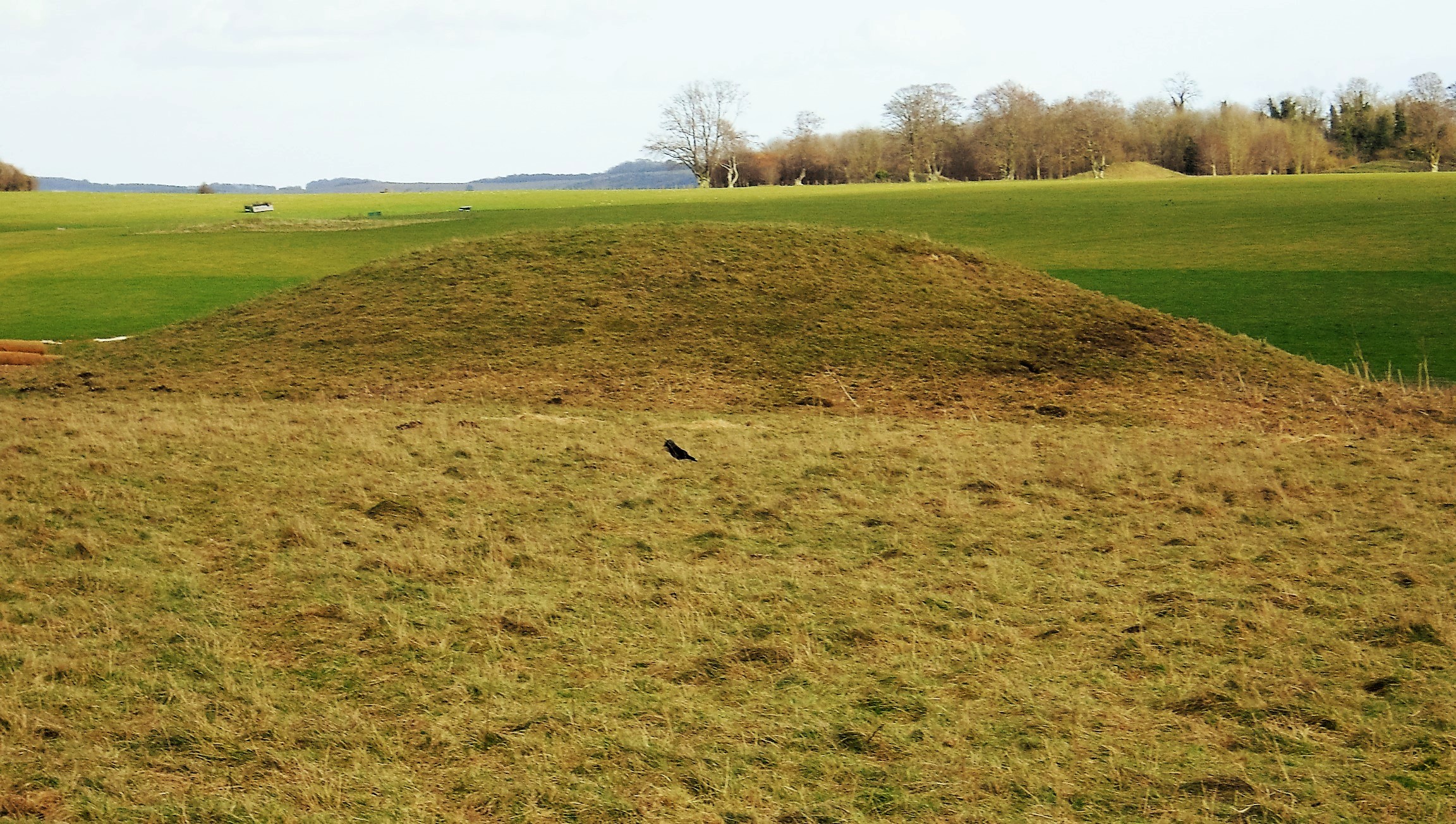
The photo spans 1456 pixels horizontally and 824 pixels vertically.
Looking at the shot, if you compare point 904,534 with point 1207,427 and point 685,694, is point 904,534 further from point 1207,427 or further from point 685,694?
point 1207,427

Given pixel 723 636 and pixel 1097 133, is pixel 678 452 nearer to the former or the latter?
pixel 723 636

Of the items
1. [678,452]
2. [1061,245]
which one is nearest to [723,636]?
[678,452]

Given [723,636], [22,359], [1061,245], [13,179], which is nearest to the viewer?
[723,636]

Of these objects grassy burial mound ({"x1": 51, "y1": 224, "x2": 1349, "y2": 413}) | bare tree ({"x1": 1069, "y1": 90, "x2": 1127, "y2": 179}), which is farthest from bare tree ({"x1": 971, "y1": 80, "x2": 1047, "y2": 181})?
grassy burial mound ({"x1": 51, "y1": 224, "x2": 1349, "y2": 413})

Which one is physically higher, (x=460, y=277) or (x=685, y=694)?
(x=460, y=277)

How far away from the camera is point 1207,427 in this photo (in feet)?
49.5

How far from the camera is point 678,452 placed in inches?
497

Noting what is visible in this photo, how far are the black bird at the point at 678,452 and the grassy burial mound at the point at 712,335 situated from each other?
13.7 feet

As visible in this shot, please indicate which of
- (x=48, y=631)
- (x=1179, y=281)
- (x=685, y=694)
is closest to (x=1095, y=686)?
(x=685, y=694)

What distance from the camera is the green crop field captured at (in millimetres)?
25578

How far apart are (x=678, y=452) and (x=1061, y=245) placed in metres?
31.7

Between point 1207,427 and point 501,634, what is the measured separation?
11.6 m

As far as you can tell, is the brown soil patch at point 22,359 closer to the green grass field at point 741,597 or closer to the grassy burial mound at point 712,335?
the grassy burial mound at point 712,335

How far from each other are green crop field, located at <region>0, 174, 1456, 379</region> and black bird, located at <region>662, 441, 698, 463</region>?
44.9 ft
